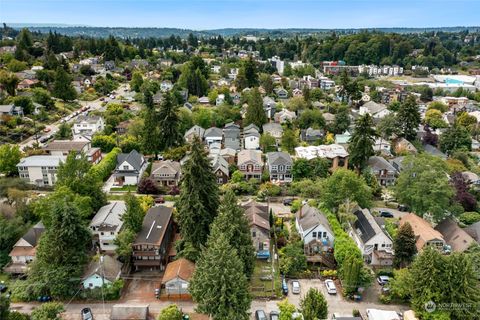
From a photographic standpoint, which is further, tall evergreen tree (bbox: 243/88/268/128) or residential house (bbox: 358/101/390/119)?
residential house (bbox: 358/101/390/119)

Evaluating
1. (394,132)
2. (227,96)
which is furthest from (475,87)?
(227,96)

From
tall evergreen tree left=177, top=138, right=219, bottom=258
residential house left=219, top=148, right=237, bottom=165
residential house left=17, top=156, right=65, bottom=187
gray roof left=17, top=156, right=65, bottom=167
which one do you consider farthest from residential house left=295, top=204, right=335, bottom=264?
residential house left=17, top=156, right=65, bottom=187

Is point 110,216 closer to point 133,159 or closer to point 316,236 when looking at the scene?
point 133,159

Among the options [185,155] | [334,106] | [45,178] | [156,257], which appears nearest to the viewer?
A: [156,257]

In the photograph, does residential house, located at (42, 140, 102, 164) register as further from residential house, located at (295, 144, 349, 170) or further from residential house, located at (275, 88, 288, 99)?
residential house, located at (275, 88, 288, 99)

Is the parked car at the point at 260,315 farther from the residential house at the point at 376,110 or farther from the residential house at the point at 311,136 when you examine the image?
the residential house at the point at 376,110

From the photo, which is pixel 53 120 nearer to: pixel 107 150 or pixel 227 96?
pixel 107 150

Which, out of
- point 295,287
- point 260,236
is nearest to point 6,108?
point 260,236
